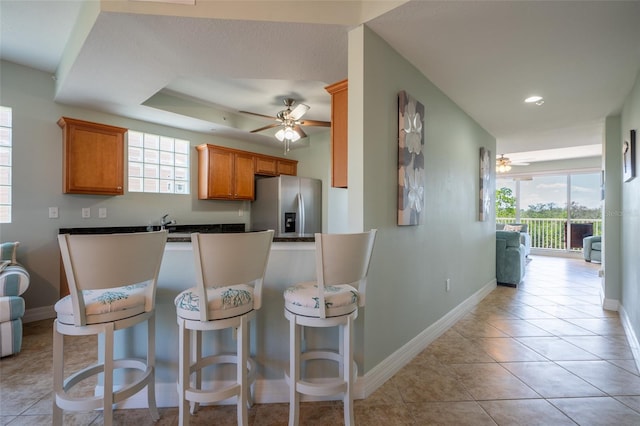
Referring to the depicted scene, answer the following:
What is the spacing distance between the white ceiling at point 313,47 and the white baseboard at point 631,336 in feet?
7.17

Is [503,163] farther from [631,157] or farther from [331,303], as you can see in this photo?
[331,303]

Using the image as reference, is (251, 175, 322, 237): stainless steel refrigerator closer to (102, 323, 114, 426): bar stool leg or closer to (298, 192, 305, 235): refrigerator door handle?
(298, 192, 305, 235): refrigerator door handle

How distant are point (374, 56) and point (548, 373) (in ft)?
8.33

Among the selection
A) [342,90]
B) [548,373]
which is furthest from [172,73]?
[548,373]

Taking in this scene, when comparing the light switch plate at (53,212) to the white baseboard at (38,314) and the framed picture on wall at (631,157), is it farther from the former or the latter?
the framed picture on wall at (631,157)

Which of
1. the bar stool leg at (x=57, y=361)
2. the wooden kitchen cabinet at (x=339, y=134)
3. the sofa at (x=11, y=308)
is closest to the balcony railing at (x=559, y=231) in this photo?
the wooden kitchen cabinet at (x=339, y=134)

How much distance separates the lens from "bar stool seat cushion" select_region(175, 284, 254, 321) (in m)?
1.44

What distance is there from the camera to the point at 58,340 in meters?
1.45

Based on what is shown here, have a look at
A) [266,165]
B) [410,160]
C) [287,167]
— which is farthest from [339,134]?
[287,167]

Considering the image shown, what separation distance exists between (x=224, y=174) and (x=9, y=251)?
2443mm

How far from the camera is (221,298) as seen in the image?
57.7 inches

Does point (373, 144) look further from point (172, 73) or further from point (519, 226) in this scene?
point (519, 226)

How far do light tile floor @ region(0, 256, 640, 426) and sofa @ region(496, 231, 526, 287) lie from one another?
1277mm

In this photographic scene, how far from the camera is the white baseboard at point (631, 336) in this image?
234cm
